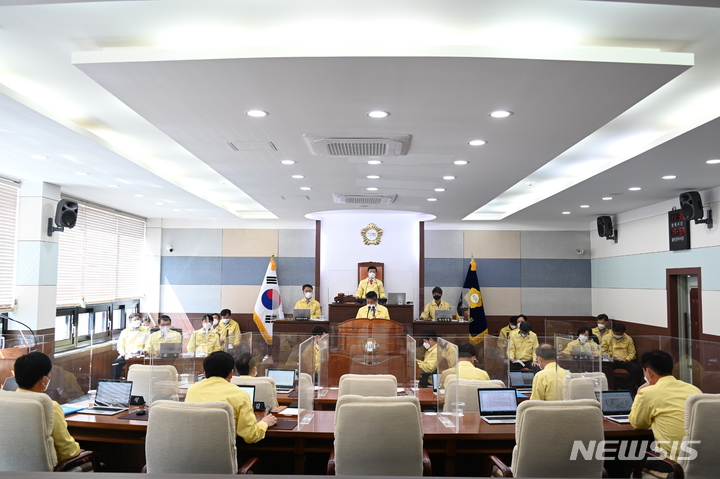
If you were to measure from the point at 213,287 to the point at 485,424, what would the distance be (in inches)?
391

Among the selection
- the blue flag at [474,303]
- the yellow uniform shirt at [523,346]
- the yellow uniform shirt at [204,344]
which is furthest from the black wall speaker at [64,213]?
the blue flag at [474,303]

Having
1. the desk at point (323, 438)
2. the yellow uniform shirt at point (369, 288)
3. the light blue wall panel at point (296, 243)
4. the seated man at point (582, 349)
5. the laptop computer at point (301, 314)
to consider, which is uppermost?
the light blue wall panel at point (296, 243)

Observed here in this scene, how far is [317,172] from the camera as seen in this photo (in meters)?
7.53

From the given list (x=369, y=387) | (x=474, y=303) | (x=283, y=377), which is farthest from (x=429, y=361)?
(x=474, y=303)

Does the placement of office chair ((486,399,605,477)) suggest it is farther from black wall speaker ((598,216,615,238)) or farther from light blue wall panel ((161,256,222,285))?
light blue wall panel ((161,256,222,285))

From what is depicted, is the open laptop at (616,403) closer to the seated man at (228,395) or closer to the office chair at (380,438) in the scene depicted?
the office chair at (380,438)

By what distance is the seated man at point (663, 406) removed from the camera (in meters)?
3.72

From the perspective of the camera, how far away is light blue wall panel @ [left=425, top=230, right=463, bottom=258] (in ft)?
42.9

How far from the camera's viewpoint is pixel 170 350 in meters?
6.61

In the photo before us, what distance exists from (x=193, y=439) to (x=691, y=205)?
8085 millimetres

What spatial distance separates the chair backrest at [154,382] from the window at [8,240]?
371cm

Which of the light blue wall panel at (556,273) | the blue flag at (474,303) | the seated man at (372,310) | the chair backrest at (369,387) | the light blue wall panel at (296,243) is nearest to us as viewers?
the chair backrest at (369,387)

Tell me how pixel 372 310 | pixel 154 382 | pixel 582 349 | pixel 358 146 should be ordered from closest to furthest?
1. pixel 154 382
2. pixel 358 146
3. pixel 582 349
4. pixel 372 310

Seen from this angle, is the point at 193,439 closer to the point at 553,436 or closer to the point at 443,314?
the point at 553,436
